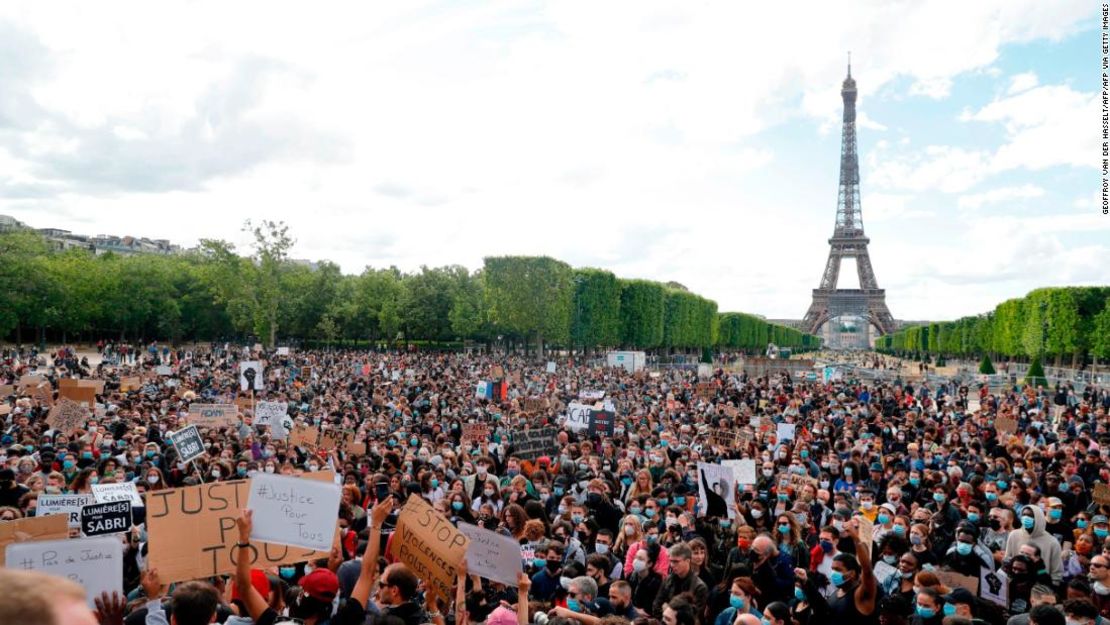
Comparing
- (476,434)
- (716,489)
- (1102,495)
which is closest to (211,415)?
(476,434)

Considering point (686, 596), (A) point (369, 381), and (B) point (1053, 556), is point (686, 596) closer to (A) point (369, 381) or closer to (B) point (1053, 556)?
(B) point (1053, 556)

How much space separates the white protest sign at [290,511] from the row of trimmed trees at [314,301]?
56095mm

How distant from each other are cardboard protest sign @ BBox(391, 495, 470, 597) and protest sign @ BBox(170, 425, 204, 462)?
246 inches

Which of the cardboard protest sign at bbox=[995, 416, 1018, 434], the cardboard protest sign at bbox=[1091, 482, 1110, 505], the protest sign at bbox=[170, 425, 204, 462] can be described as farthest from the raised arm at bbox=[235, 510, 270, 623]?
the cardboard protest sign at bbox=[995, 416, 1018, 434]

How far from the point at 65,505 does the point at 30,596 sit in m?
7.88

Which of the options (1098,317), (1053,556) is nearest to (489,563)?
(1053,556)

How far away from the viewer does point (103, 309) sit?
226ft

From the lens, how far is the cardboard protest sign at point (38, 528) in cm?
639

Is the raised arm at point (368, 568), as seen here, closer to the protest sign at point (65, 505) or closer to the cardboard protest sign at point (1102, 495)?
the protest sign at point (65, 505)

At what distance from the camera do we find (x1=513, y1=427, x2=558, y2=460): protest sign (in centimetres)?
1322

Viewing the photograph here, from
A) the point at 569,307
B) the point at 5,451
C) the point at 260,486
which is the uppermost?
the point at 569,307

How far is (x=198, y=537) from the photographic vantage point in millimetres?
5859

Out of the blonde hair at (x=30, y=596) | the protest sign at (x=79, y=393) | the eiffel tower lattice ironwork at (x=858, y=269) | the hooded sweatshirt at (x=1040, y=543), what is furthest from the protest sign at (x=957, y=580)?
the eiffel tower lattice ironwork at (x=858, y=269)

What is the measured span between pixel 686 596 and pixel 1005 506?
16.8ft
